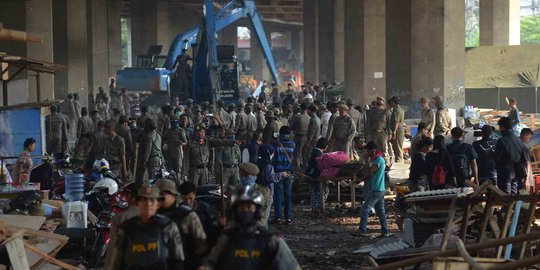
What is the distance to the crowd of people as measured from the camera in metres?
8.47

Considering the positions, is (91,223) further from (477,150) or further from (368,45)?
(368,45)

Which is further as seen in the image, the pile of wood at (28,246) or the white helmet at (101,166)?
the white helmet at (101,166)

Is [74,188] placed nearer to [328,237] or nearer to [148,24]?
[328,237]

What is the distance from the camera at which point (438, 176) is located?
15.9 meters

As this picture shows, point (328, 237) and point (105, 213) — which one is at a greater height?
point (105, 213)

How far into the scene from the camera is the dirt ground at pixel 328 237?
48.2ft

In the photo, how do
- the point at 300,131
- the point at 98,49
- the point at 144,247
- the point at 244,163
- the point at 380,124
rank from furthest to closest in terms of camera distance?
the point at 98,49 < the point at 380,124 < the point at 300,131 < the point at 244,163 < the point at 144,247

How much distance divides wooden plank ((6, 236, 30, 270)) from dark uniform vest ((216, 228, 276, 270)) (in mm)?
2933

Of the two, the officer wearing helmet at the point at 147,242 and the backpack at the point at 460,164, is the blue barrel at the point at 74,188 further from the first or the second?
the officer wearing helmet at the point at 147,242

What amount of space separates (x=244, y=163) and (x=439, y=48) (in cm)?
2287

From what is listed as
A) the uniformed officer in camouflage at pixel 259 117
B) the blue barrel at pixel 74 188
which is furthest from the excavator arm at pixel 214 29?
the blue barrel at pixel 74 188

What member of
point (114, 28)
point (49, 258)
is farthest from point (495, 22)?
point (49, 258)

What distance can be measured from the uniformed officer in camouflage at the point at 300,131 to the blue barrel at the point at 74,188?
365 inches

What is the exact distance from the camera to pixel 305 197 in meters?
A: 21.5
